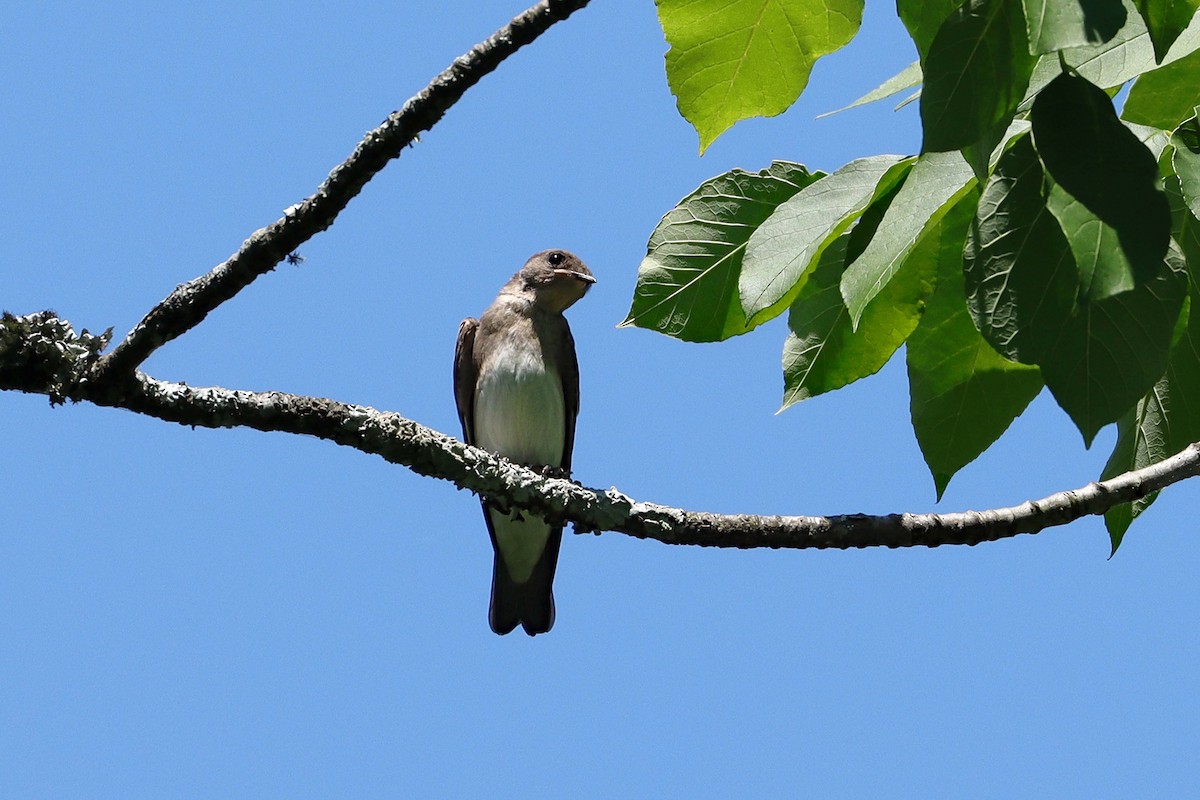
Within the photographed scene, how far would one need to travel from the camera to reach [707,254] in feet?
10.3

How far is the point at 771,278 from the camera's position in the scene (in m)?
2.69

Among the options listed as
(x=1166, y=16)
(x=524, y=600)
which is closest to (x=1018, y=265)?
(x=1166, y=16)

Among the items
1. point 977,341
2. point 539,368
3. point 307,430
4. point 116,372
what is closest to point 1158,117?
point 977,341

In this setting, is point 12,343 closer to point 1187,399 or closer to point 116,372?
point 116,372

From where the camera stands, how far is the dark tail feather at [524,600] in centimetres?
1030

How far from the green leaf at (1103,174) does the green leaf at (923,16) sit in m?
0.30

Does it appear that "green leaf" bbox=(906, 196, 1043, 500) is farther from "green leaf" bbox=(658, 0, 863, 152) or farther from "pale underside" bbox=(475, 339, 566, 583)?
"pale underside" bbox=(475, 339, 566, 583)

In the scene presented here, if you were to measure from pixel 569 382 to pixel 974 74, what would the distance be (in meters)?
8.07

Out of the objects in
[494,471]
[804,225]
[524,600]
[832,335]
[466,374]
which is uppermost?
[466,374]

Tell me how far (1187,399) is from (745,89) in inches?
51.4

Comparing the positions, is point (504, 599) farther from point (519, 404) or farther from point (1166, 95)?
point (1166, 95)

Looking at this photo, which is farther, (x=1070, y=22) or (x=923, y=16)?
(x=923, y=16)

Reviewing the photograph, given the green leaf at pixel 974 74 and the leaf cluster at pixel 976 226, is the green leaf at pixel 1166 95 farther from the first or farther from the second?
the green leaf at pixel 974 74

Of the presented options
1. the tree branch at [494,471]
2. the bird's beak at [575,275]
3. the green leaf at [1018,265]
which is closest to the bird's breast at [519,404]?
the bird's beak at [575,275]
